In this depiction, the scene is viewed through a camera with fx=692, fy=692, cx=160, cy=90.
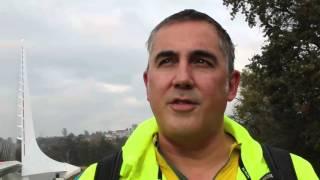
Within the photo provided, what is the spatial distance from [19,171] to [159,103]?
77116 millimetres

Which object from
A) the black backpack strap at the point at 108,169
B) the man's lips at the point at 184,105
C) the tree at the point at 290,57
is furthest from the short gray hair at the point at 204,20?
the tree at the point at 290,57

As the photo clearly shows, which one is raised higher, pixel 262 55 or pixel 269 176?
pixel 262 55

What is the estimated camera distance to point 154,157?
224 centimetres

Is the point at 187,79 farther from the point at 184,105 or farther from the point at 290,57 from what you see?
the point at 290,57

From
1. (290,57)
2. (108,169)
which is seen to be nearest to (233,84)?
(108,169)

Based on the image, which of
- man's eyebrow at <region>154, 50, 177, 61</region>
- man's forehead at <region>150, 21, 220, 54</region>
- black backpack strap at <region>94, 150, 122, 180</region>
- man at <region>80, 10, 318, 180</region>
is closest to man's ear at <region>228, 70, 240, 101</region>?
man at <region>80, 10, 318, 180</region>

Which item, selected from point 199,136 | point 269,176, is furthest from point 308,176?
point 199,136

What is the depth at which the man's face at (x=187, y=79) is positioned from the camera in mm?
2117

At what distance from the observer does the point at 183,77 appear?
6.92 ft

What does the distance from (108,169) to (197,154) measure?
30 cm

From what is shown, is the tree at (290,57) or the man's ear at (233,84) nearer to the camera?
the man's ear at (233,84)

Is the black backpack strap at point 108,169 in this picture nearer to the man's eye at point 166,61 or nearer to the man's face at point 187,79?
the man's face at point 187,79

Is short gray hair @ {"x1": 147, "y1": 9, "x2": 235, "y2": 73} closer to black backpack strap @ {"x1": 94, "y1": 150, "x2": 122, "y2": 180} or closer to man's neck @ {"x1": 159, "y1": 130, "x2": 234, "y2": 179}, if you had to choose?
man's neck @ {"x1": 159, "y1": 130, "x2": 234, "y2": 179}

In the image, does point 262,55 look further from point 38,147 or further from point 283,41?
point 38,147
